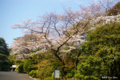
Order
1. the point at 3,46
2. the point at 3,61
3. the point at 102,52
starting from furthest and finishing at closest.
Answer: the point at 3,46 → the point at 3,61 → the point at 102,52

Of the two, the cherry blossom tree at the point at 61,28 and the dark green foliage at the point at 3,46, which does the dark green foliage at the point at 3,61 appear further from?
the cherry blossom tree at the point at 61,28

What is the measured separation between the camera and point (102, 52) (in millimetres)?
8453

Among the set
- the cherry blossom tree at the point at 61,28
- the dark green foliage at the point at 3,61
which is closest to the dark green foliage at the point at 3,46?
the dark green foliage at the point at 3,61

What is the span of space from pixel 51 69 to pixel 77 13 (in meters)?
6.34

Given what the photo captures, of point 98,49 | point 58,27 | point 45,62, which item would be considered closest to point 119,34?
point 98,49

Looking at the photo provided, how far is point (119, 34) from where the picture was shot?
334 inches

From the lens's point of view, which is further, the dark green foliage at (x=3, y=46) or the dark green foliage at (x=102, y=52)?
the dark green foliage at (x=3, y=46)

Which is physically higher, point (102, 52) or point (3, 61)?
point (102, 52)

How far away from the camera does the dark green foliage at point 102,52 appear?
27.1 feet

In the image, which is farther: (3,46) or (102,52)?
(3,46)

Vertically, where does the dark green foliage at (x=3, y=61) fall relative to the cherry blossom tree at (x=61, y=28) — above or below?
below

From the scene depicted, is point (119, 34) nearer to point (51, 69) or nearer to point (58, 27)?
point (58, 27)

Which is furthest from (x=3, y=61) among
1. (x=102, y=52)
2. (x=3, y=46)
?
Answer: (x=102, y=52)

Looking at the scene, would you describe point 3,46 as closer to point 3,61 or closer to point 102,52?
point 3,61
